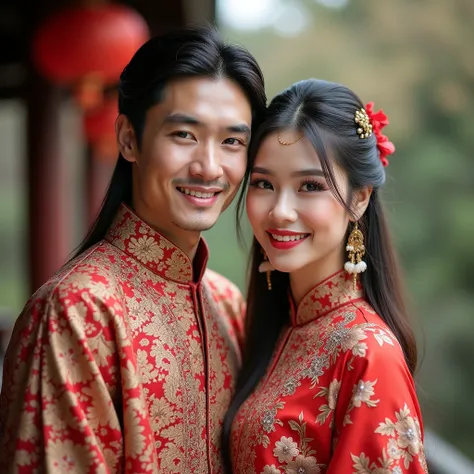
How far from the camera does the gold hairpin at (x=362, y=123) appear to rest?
6.54 feet

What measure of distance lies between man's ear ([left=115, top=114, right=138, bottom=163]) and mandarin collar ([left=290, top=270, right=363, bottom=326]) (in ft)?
2.18

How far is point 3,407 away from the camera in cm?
168

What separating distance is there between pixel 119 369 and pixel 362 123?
3.22 ft

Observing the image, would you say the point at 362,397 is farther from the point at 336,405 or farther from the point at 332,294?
the point at 332,294

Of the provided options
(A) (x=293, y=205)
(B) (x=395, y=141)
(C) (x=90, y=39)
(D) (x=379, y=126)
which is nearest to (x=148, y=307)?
(A) (x=293, y=205)

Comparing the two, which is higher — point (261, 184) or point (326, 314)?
point (261, 184)

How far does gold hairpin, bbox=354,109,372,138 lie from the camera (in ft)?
6.54

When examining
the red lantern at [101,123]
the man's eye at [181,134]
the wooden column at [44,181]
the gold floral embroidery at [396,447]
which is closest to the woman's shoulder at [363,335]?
the gold floral embroidery at [396,447]

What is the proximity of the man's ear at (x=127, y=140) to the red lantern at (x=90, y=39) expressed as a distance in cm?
196

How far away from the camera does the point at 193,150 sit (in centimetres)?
188

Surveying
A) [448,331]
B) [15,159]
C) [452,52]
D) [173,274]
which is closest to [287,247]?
[173,274]

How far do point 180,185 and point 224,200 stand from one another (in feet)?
0.51

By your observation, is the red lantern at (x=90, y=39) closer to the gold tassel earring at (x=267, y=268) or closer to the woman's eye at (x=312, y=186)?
the gold tassel earring at (x=267, y=268)

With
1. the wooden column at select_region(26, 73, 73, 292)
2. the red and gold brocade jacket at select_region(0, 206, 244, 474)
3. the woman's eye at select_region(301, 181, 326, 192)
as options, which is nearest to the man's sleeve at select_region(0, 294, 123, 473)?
the red and gold brocade jacket at select_region(0, 206, 244, 474)
